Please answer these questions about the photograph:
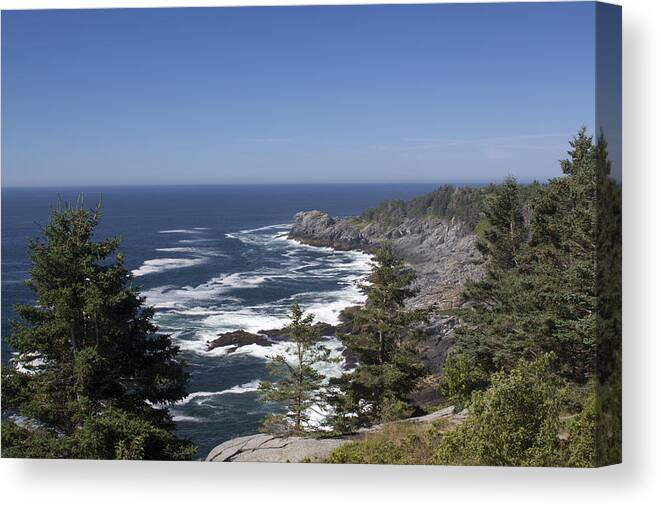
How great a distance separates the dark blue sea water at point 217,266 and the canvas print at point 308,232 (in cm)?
4

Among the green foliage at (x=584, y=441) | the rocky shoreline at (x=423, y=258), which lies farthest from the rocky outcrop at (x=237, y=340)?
the green foliage at (x=584, y=441)

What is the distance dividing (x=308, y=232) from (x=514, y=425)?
465cm

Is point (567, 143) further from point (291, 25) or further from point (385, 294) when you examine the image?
point (291, 25)

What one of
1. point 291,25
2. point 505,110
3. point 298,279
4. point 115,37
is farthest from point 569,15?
point 115,37

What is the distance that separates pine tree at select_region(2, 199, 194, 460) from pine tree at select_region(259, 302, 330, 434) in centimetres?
145

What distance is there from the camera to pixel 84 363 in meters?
11.3

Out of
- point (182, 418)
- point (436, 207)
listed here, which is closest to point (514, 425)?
point (436, 207)

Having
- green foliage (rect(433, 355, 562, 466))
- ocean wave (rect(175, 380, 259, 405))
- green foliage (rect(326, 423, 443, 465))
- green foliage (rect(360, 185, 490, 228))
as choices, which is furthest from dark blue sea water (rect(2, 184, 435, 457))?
green foliage (rect(433, 355, 562, 466))

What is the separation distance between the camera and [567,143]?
439 inches

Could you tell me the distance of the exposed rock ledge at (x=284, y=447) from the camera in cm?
1111


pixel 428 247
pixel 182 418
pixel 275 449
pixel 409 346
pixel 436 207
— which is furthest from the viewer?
pixel 428 247

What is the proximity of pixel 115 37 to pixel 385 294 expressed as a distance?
601cm

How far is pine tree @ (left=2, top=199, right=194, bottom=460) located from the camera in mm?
11219

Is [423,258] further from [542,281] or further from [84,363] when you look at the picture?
[84,363]
